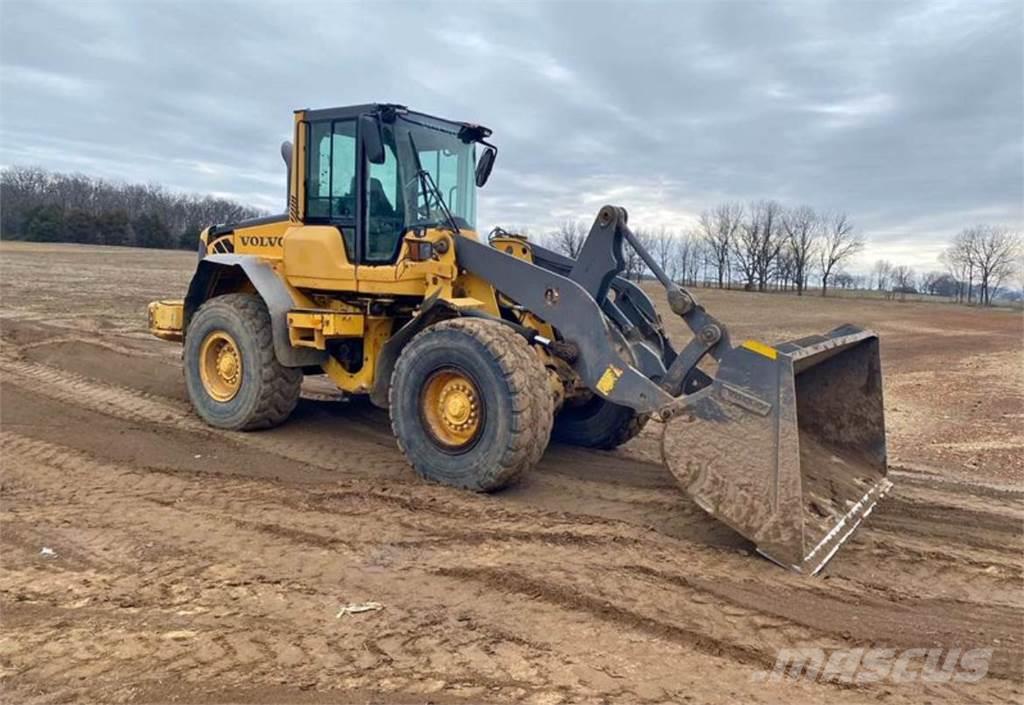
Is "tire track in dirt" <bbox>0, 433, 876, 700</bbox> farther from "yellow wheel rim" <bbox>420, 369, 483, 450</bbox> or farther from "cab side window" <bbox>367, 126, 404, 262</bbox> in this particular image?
"cab side window" <bbox>367, 126, 404, 262</bbox>

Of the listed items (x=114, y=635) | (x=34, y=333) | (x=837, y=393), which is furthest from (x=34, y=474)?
(x=34, y=333)

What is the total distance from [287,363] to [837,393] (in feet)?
15.4

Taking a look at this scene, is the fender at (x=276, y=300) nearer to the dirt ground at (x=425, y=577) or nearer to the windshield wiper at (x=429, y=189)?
the dirt ground at (x=425, y=577)

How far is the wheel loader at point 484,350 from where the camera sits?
15.3ft

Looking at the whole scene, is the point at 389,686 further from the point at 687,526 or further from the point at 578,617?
the point at 687,526

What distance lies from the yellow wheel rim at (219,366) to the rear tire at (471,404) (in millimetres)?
2259

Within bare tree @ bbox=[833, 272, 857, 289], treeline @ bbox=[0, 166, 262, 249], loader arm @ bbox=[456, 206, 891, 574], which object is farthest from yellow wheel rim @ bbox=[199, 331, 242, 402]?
bare tree @ bbox=[833, 272, 857, 289]

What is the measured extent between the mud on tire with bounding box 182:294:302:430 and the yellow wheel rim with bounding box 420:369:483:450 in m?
2.02

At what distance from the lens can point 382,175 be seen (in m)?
6.79

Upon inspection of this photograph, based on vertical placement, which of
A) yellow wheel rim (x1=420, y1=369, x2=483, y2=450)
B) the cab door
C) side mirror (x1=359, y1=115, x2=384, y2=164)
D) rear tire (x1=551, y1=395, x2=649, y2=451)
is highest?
side mirror (x1=359, y1=115, x2=384, y2=164)

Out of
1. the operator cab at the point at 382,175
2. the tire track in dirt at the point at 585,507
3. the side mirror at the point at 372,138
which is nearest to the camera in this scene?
the tire track in dirt at the point at 585,507

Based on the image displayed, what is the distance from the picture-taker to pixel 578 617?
3873 mm

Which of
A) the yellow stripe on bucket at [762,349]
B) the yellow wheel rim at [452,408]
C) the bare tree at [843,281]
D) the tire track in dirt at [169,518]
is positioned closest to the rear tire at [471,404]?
the yellow wheel rim at [452,408]

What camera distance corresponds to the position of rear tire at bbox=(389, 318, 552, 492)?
5496mm
